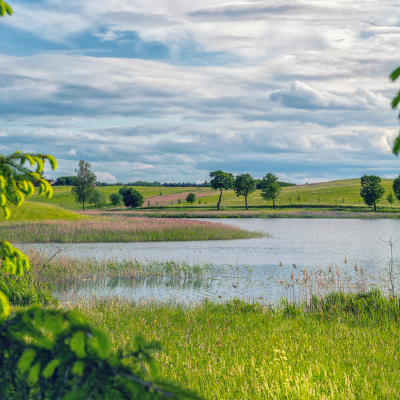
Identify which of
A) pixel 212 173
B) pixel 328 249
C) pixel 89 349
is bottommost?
pixel 328 249

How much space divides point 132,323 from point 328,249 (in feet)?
75.5

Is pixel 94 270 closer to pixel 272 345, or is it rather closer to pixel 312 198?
pixel 272 345

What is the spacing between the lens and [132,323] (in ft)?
28.1

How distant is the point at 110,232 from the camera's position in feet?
113

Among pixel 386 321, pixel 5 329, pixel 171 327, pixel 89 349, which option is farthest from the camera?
pixel 386 321

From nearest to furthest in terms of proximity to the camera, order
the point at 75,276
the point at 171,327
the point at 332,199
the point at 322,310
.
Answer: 1. the point at 171,327
2. the point at 322,310
3. the point at 75,276
4. the point at 332,199

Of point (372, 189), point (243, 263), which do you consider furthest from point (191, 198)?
point (243, 263)

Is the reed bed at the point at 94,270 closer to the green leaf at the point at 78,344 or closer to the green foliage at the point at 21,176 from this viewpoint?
the green foliage at the point at 21,176

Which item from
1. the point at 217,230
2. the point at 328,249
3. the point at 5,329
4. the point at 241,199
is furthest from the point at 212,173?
the point at 5,329

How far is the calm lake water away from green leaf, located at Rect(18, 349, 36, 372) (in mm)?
9983

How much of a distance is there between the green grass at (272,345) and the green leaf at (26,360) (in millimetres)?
3510

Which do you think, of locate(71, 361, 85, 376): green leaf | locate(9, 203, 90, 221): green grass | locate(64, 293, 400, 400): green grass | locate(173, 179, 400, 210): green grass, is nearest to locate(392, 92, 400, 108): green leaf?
locate(71, 361, 85, 376): green leaf

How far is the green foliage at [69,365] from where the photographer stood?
1694mm

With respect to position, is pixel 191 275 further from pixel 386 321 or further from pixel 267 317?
pixel 386 321
